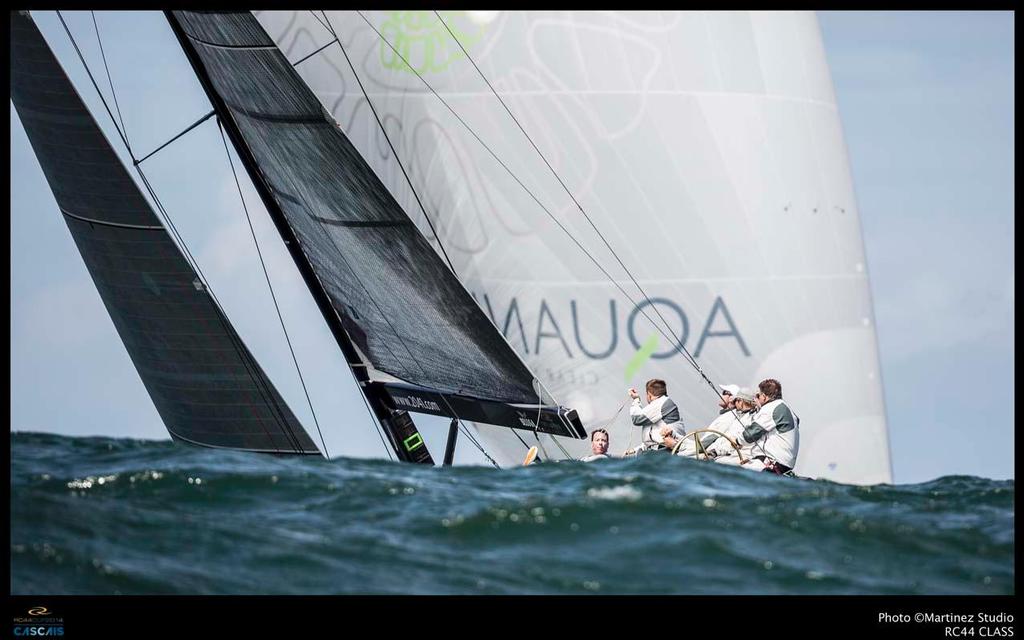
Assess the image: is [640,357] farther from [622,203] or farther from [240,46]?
[240,46]

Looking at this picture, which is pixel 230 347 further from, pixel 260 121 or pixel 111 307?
pixel 260 121

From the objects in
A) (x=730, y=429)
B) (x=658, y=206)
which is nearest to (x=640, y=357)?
(x=658, y=206)

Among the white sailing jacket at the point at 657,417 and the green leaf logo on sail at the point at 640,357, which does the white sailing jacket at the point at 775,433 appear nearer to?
the white sailing jacket at the point at 657,417

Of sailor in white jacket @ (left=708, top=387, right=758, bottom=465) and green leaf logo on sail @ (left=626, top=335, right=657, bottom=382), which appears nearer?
sailor in white jacket @ (left=708, top=387, right=758, bottom=465)

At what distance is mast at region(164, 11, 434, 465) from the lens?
8750 mm

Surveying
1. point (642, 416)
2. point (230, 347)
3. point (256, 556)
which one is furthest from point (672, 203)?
point (256, 556)

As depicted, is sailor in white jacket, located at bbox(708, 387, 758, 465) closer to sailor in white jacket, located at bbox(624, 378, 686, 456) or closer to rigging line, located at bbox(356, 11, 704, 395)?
sailor in white jacket, located at bbox(624, 378, 686, 456)

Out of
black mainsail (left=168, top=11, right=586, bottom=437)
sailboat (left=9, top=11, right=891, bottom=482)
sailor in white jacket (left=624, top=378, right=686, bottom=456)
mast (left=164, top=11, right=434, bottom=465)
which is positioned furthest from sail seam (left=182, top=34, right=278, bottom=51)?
sailor in white jacket (left=624, top=378, right=686, bottom=456)

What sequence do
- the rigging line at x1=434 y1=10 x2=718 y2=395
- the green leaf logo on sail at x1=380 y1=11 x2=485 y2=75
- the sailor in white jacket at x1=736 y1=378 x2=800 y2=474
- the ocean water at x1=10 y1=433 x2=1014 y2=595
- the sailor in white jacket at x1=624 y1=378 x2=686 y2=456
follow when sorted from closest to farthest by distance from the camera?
the ocean water at x1=10 y1=433 x2=1014 y2=595
the sailor in white jacket at x1=736 y1=378 x2=800 y2=474
the sailor in white jacket at x1=624 y1=378 x2=686 y2=456
the rigging line at x1=434 y1=10 x2=718 y2=395
the green leaf logo on sail at x1=380 y1=11 x2=485 y2=75

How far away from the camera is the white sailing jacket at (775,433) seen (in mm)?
8727

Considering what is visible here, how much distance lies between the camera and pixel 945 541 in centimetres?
581

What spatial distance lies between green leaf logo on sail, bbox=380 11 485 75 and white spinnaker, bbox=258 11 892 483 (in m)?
0.02

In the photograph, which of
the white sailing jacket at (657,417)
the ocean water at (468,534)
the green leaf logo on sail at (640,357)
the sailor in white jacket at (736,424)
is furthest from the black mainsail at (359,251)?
the green leaf logo on sail at (640,357)

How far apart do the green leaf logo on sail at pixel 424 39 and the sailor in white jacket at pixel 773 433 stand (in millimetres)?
4361
